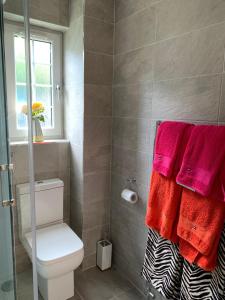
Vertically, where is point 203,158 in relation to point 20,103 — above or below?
below

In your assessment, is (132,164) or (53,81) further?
(53,81)

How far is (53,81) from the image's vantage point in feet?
7.41

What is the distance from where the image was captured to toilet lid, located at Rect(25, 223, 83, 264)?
5.39 ft

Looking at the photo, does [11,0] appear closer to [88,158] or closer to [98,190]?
[88,158]

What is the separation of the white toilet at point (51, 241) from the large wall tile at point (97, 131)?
0.47m

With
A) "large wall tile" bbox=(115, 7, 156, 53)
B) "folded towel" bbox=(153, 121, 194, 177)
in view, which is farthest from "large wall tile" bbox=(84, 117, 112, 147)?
"folded towel" bbox=(153, 121, 194, 177)

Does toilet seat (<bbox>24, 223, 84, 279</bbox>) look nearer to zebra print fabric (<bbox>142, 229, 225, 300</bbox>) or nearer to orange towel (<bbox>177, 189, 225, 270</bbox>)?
zebra print fabric (<bbox>142, 229, 225, 300</bbox>)

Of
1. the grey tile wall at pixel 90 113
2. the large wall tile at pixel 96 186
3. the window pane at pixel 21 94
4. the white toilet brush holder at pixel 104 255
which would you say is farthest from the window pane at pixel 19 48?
the white toilet brush holder at pixel 104 255

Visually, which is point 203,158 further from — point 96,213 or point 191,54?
point 96,213

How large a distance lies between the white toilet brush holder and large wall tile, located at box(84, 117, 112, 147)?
96 cm

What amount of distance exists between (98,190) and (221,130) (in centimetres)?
130

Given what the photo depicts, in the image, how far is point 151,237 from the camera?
5.35 ft

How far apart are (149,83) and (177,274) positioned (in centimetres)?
128

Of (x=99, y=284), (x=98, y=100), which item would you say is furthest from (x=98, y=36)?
(x=99, y=284)
